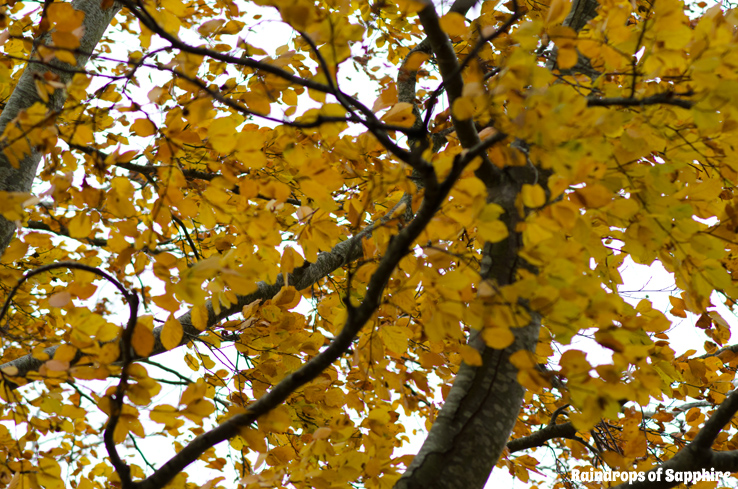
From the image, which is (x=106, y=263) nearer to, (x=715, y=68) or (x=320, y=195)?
(x=320, y=195)

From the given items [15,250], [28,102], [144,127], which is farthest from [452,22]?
[28,102]

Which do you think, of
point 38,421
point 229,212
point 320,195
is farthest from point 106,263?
point 320,195

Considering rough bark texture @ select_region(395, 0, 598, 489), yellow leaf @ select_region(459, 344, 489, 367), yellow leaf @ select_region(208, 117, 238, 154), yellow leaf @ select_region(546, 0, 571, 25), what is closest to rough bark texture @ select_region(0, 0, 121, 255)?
yellow leaf @ select_region(208, 117, 238, 154)

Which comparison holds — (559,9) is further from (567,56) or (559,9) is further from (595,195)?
(595,195)

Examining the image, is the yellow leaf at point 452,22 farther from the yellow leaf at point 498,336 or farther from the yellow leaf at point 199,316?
the yellow leaf at point 199,316

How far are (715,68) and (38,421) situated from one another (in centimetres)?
257

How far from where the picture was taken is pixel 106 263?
18.3 ft

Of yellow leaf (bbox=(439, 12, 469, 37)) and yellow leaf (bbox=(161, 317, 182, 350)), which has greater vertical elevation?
yellow leaf (bbox=(439, 12, 469, 37))

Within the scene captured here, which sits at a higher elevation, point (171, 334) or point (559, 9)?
point (559, 9)

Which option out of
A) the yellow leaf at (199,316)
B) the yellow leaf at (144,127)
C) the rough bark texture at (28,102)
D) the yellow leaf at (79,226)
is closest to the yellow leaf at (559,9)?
the yellow leaf at (144,127)

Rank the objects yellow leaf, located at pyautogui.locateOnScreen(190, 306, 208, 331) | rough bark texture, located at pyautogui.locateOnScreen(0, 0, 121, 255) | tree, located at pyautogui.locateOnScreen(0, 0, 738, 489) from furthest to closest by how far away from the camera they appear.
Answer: rough bark texture, located at pyautogui.locateOnScreen(0, 0, 121, 255), yellow leaf, located at pyautogui.locateOnScreen(190, 306, 208, 331), tree, located at pyautogui.locateOnScreen(0, 0, 738, 489)

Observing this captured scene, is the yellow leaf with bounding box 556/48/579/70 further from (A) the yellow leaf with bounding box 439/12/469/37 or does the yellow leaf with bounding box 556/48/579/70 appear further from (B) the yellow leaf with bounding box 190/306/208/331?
(B) the yellow leaf with bounding box 190/306/208/331

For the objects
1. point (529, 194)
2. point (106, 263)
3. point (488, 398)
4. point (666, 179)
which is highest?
point (106, 263)

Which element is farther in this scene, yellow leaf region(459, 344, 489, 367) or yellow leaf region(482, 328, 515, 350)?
yellow leaf region(459, 344, 489, 367)
